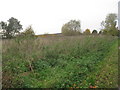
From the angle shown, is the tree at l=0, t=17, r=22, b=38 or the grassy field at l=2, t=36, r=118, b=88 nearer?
the grassy field at l=2, t=36, r=118, b=88

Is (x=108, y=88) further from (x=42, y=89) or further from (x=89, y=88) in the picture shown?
(x=42, y=89)

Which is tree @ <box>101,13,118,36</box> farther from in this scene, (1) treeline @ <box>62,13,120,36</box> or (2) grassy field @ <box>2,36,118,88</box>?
(2) grassy field @ <box>2,36,118,88</box>

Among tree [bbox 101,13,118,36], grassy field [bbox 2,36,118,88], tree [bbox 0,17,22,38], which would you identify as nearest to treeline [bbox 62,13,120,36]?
tree [bbox 101,13,118,36]

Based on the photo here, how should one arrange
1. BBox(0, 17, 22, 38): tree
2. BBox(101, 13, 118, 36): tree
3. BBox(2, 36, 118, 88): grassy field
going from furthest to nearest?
BBox(101, 13, 118, 36): tree < BBox(0, 17, 22, 38): tree < BBox(2, 36, 118, 88): grassy field

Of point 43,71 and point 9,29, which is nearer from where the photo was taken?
point 43,71

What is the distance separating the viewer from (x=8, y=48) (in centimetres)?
592

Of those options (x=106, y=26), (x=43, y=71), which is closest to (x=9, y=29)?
(x=43, y=71)

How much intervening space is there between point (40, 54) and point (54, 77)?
225 centimetres

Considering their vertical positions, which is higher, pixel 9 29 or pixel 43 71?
pixel 9 29

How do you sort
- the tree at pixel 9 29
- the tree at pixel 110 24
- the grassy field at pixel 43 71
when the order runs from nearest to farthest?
the grassy field at pixel 43 71 < the tree at pixel 9 29 < the tree at pixel 110 24

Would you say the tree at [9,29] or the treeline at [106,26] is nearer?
the tree at [9,29]

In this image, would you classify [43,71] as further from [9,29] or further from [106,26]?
[106,26]

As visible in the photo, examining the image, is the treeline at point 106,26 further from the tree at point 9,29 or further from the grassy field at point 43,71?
the grassy field at point 43,71

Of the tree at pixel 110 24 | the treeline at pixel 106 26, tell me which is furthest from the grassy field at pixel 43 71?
the tree at pixel 110 24
